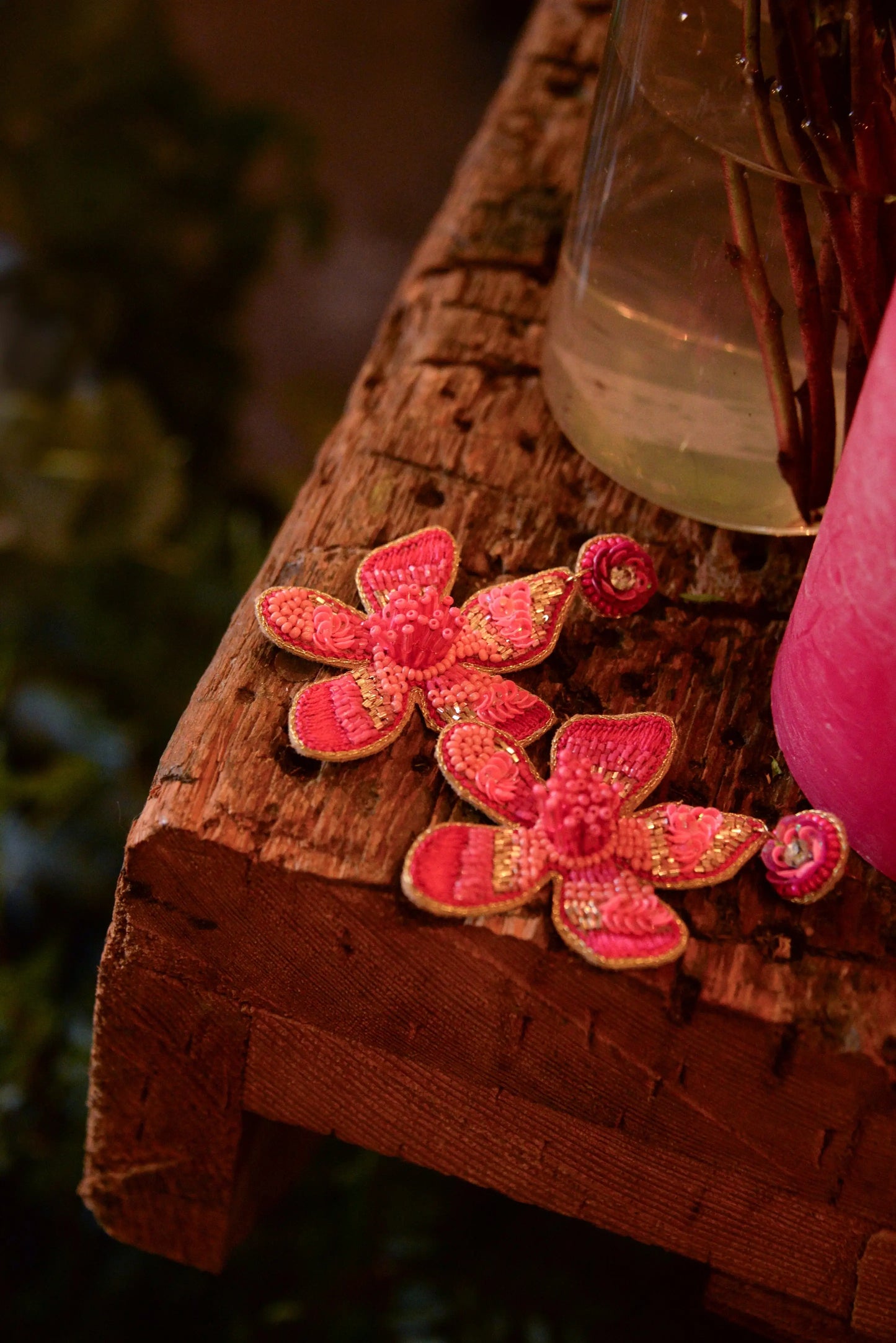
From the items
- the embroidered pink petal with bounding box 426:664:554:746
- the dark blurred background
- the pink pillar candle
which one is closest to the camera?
the pink pillar candle

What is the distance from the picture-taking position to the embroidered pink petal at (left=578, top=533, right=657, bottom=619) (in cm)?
58

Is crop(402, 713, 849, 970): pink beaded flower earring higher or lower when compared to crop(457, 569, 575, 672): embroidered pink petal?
lower

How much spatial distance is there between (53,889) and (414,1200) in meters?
0.45

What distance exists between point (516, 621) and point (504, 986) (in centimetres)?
17

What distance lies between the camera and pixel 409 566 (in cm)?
59

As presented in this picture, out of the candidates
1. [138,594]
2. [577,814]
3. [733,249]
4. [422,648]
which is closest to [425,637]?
[422,648]

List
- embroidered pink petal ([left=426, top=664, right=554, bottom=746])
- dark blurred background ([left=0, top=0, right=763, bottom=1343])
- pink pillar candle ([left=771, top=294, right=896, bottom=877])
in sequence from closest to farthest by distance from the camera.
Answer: pink pillar candle ([left=771, top=294, right=896, bottom=877]), embroidered pink petal ([left=426, top=664, right=554, bottom=746]), dark blurred background ([left=0, top=0, right=763, bottom=1343])

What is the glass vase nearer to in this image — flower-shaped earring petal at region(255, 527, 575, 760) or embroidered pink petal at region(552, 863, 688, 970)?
flower-shaped earring petal at region(255, 527, 575, 760)

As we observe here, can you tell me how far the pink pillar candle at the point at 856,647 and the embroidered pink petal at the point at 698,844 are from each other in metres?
0.04

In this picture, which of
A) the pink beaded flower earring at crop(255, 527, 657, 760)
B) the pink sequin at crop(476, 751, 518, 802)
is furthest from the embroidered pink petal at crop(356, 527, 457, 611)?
the pink sequin at crop(476, 751, 518, 802)

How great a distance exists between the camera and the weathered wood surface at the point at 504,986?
479mm

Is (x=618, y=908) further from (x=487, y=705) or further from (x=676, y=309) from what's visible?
(x=676, y=309)

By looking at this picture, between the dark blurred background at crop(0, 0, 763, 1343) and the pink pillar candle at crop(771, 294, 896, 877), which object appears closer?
the pink pillar candle at crop(771, 294, 896, 877)

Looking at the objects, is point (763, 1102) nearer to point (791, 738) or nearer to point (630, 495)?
point (791, 738)
